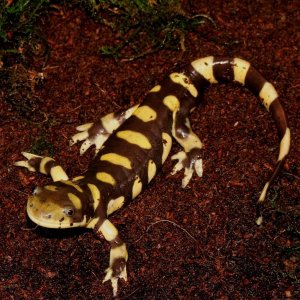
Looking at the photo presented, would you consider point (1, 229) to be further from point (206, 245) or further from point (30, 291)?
point (206, 245)

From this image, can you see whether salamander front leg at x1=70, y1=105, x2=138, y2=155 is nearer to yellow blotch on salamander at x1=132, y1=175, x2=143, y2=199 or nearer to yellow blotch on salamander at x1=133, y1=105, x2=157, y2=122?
yellow blotch on salamander at x1=133, y1=105, x2=157, y2=122

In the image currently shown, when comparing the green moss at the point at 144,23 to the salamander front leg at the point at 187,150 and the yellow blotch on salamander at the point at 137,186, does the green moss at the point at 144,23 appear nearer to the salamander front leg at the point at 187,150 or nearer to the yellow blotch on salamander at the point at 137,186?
the salamander front leg at the point at 187,150

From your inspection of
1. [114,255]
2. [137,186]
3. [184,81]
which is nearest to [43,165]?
[137,186]

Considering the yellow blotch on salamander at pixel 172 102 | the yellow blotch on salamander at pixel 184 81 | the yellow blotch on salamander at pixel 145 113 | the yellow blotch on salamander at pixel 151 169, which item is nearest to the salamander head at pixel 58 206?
the yellow blotch on salamander at pixel 151 169

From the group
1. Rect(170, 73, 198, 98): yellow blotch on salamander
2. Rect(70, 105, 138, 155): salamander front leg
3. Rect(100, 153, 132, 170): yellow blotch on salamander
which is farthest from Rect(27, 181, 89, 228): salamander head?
Rect(170, 73, 198, 98): yellow blotch on salamander

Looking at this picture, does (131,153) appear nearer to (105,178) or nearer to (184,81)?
(105,178)
